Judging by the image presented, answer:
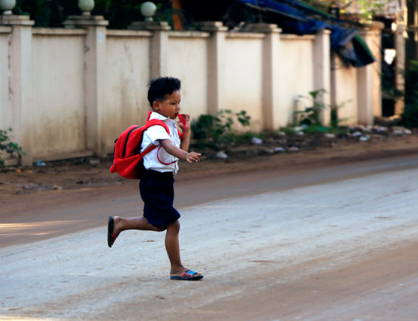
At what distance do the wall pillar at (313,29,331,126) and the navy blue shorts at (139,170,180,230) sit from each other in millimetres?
13537

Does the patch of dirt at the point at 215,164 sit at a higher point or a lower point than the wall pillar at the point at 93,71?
Answer: lower

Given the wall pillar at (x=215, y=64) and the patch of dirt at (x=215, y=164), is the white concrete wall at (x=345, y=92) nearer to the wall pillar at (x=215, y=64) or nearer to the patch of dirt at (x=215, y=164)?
the patch of dirt at (x=215, y=164)

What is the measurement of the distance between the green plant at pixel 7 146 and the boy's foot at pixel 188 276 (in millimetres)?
6489

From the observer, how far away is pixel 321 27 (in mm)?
18484

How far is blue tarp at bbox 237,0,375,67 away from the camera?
18.2 meters

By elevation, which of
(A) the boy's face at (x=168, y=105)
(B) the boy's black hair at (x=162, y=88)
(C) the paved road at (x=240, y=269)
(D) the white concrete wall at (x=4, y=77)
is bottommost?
(C) the paved road at (x=240, y=269)

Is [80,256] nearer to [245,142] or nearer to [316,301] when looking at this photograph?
[316,301]

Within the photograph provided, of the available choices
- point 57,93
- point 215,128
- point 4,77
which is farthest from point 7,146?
point 215,128

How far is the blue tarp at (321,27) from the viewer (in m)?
18.2

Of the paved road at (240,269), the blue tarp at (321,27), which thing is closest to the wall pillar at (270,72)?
the blue tarp at (321,27)

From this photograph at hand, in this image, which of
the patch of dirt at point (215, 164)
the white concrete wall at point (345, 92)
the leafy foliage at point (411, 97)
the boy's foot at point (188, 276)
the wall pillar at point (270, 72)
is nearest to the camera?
the boy's foot at point (188, 276)

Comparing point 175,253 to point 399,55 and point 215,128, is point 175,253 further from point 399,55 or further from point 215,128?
point 399,55

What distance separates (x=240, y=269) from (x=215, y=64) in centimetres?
1032

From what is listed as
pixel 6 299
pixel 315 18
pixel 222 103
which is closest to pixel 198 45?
pixel 222 103
